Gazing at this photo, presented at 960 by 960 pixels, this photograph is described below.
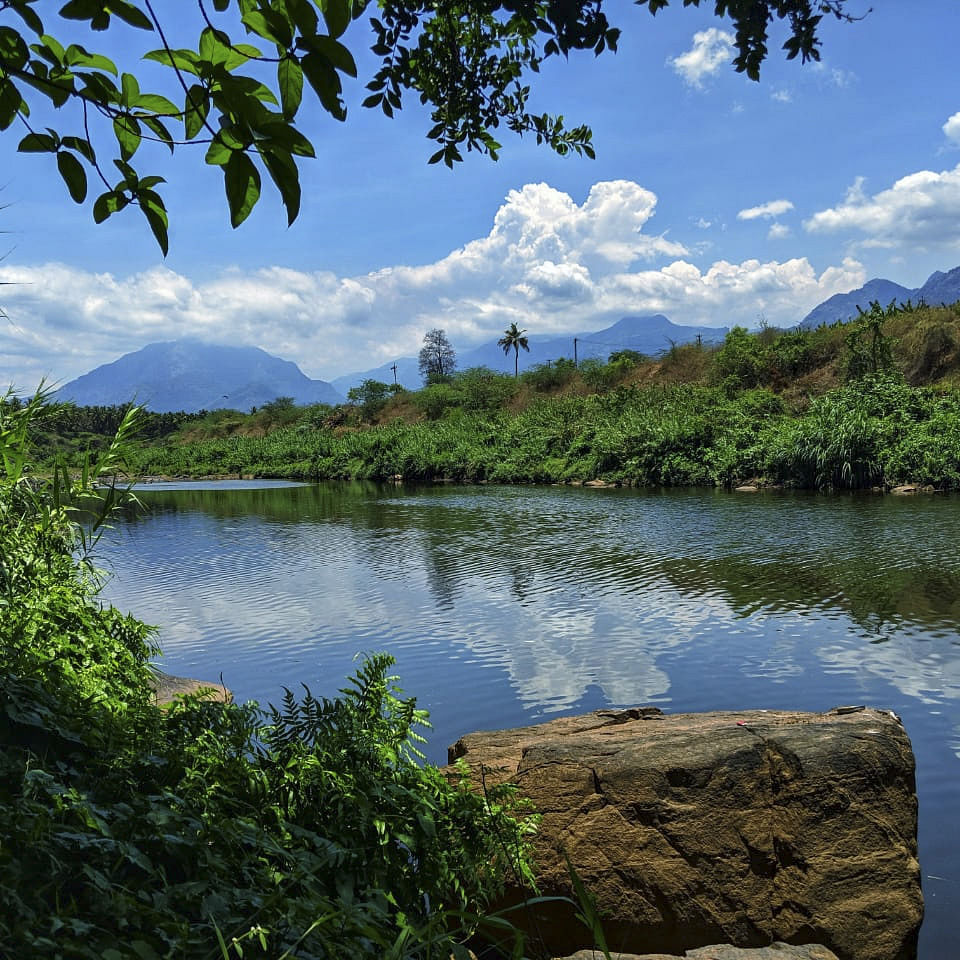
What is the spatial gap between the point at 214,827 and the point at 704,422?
29.1m

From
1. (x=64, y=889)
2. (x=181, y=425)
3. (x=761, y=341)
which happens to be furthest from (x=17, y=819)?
(x=181, y=425)

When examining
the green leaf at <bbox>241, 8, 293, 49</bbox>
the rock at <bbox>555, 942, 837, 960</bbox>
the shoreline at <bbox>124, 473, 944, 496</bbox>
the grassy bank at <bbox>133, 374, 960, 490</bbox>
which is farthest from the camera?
the grassy bank at <bbox>133, 374, 960, 490</bbox>

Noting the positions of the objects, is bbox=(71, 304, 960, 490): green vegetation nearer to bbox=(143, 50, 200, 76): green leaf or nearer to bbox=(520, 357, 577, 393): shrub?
bbox=(520, 357, 577, 393): shrub

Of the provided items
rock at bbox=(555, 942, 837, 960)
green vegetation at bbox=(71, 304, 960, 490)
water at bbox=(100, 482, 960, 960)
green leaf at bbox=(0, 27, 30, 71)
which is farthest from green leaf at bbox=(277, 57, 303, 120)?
green vegetation at bbox=(71, 304, 960, 490)

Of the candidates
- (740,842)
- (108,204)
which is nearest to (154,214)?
(108,204)

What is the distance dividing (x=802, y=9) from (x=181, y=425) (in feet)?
280

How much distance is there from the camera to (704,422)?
29656 mm

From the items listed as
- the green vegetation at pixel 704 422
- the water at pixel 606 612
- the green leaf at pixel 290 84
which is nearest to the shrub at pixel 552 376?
the green vegetation at pixel 704 422

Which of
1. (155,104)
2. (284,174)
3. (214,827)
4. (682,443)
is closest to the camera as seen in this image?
(284,174)

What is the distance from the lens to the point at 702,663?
7918mm

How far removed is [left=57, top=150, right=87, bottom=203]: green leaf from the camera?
5.33 feet

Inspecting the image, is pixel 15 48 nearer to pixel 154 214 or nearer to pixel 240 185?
pixel 154 214

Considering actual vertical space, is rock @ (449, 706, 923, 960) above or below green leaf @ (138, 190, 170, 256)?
below

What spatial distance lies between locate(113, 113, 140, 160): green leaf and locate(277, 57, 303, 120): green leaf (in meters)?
0.45
